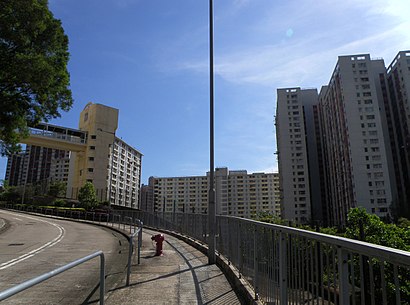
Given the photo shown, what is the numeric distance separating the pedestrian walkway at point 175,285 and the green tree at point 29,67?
11624mm

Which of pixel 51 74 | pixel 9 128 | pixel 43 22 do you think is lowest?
pixel 9 128

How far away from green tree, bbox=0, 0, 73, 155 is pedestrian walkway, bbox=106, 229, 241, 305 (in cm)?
1162

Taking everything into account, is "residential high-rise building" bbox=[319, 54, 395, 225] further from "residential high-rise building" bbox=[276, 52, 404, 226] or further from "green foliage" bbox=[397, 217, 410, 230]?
"green foliage" bbox=[397, 217, 410, 230]

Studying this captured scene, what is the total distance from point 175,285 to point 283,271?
351 centimetres

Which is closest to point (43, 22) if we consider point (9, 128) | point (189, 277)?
point (9, 128)

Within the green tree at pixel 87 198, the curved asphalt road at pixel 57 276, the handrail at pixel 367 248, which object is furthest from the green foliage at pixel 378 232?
the green tree at pixel 87 198

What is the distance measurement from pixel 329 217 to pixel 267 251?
313 ft

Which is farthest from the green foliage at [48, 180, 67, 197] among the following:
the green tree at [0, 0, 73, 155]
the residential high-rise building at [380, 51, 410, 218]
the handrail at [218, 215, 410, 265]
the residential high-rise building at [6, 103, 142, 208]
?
the handrail at [218, 215, 410, 265]

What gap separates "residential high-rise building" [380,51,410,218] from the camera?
266 feet

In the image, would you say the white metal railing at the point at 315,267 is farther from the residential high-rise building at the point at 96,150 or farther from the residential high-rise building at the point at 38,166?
the residential high-rise building at the point at 38,166

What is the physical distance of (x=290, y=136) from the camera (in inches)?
4018

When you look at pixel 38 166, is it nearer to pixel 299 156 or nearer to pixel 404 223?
pixel 299 156

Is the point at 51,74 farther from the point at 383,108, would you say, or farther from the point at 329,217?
the point at 383,108

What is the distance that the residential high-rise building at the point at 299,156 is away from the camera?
92.6m
